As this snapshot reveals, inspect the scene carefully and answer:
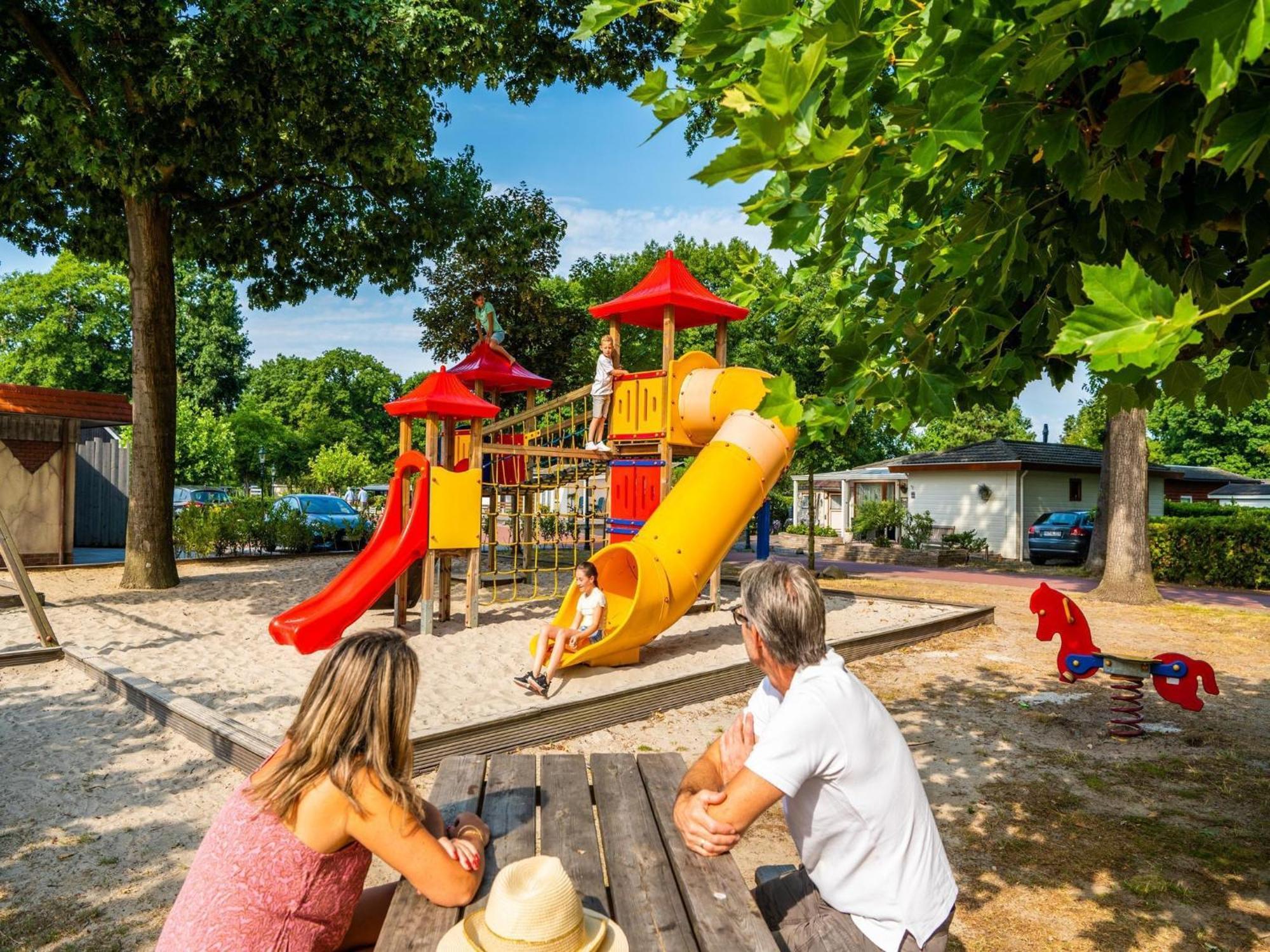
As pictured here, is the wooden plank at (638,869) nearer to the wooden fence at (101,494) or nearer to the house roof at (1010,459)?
the wooden fence at (101,494)

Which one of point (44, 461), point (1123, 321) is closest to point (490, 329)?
point (44, 461)

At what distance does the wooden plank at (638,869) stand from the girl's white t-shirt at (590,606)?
17.0 feet

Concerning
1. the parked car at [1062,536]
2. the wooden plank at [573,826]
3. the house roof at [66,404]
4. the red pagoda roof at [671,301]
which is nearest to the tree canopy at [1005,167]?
the wooden plank at [573,826]

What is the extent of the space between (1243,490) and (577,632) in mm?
41731

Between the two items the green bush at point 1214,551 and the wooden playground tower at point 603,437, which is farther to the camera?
the green bush at point 1214,551

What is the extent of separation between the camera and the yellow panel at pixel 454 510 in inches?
402

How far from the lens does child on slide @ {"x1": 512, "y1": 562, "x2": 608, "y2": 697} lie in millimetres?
7590

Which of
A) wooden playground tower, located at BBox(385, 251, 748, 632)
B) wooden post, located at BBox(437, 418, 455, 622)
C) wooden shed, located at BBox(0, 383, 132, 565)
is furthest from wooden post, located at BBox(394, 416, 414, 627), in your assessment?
wooden shed, located at BBox(0, 383, 132, 565)

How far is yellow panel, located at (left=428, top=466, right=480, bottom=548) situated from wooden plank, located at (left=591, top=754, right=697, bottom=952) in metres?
7.51

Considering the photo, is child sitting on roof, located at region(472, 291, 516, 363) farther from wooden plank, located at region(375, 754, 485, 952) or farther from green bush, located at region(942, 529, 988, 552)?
green bush, located at region(942, 529, 988, 552)

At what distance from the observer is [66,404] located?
1675cm

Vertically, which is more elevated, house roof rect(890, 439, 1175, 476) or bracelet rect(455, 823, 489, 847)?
house roof rect(890, 439, 1175, 476)

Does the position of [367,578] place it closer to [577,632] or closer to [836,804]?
[577,632]

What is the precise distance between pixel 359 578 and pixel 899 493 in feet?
103
